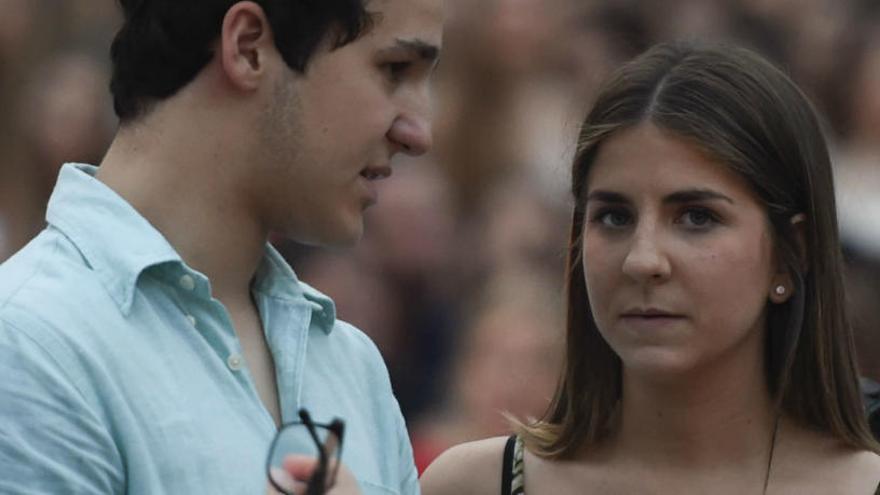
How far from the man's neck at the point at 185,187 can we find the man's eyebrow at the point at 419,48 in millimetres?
311

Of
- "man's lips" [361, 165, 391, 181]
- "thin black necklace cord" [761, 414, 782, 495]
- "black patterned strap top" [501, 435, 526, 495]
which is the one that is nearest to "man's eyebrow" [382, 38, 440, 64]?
"man's lips" [361, 165, 391, 181]

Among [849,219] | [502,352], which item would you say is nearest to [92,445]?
[502,352]

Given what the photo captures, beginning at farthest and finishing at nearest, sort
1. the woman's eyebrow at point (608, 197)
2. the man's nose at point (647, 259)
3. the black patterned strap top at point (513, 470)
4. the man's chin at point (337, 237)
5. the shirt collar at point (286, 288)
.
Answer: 1. the black patterned strap top at point (513, 470)
2. the woman's eyebrow at point (608, 197)
3. the man's nose at point (647, 259)
4. the shirt collar at point (286, 288)
5. the man's chin at point (337, 237)

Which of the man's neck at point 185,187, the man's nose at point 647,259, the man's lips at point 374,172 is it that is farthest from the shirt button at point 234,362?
the man's nose at point 647,259

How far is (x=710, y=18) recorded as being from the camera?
7074 millimetres

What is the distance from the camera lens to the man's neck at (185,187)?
309cm

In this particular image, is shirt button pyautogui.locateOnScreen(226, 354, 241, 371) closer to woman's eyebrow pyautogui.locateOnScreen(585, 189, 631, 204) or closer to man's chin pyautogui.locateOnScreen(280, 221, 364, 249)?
man's chin pyautogui.locateOnScreen(280, 221, 364, 249)

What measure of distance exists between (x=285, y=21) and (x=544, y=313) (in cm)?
310

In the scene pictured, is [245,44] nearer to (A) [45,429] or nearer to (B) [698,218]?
(A) [45,429]

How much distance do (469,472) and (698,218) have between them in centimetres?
66

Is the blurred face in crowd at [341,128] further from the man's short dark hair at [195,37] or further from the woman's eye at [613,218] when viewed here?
the woman's eye at [613,218]

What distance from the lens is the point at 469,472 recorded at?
3834mm

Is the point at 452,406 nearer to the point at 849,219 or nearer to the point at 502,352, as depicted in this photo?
the point at 502,352

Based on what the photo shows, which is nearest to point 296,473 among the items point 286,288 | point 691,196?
point 286,288
